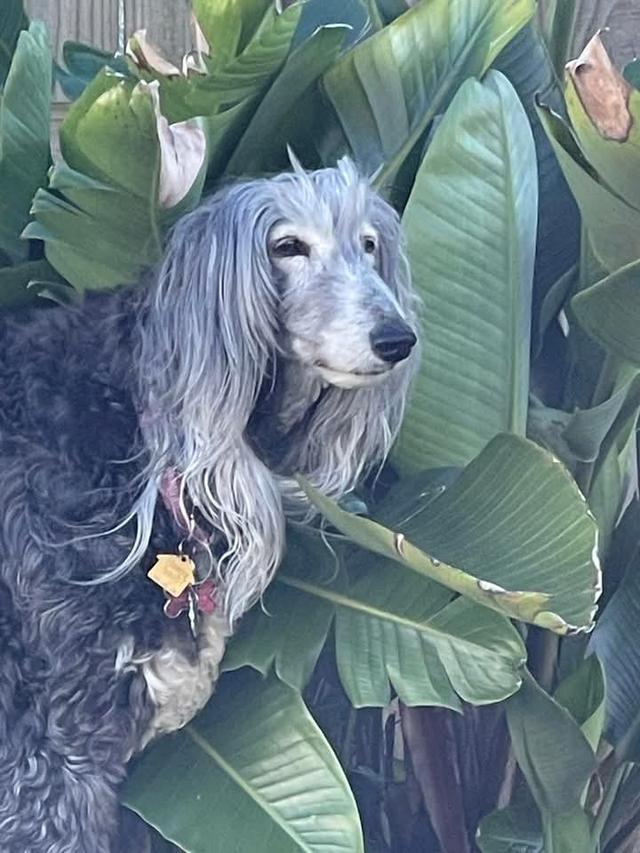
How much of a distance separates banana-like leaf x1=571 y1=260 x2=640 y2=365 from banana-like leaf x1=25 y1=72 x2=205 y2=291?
0.54 meters

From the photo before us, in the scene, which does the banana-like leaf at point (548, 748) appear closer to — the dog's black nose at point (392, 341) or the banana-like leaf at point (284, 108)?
the dog's black nose at point (392, 341)

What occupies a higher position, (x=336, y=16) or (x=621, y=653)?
(x=336, y=16)

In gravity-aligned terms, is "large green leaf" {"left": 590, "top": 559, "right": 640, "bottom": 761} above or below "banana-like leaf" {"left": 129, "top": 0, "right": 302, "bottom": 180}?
below

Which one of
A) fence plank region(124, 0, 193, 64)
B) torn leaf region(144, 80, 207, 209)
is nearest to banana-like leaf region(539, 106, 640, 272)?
torn leaf region(144, 80, 207, 209)

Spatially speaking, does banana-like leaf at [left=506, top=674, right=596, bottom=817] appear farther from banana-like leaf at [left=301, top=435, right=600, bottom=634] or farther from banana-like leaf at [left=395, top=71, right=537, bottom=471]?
banana-like leaf at [left=395, top=71, right=537, bottom=471]

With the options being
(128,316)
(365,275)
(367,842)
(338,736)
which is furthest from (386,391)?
(367,842)

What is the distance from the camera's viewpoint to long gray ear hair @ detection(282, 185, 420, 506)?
77.6 inches

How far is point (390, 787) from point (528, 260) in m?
0.88

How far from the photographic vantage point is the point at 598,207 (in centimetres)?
193

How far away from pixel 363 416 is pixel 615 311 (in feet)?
1.19

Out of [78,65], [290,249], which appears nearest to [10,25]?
[78,65]

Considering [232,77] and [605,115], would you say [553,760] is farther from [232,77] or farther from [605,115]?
[232,77]

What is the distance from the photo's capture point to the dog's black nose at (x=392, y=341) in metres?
1.76

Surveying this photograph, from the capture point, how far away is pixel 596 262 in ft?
6.92
